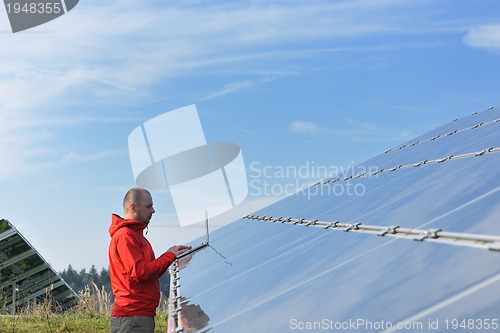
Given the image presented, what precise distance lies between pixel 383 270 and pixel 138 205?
255cm

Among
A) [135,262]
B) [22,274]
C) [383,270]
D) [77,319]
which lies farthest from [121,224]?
[22,274]

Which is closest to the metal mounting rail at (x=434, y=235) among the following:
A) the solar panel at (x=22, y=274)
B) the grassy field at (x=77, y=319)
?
the grassy field at (x=77, y=319)

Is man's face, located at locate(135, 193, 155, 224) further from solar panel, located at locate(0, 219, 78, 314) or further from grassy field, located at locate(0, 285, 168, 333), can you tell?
solar panel, located at locate(0, 219, 78, 314)

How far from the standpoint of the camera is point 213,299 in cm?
472

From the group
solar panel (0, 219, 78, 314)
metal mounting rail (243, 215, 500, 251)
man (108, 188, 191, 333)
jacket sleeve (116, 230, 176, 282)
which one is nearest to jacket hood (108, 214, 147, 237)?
man (108, 188, 191, 333)

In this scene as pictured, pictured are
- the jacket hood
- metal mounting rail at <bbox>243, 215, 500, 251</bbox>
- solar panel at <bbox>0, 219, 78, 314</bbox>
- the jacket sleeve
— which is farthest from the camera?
solar panel at <bbox>0, 219, 78, 314</bbox>

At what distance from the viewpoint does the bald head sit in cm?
484

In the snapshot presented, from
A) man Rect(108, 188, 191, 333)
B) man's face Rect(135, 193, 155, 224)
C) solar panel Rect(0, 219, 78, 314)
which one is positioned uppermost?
man's face Rect(135, 193, 155, 224)

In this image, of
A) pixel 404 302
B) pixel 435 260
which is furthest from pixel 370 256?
pixel 404 302

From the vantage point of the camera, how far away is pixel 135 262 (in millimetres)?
4621

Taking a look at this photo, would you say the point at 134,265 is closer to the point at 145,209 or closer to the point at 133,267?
the point at 133,267

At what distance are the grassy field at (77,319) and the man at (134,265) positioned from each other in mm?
4741

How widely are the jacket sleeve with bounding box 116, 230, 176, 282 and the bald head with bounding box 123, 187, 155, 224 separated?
0.21 meters

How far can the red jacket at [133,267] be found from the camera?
4.64 m
